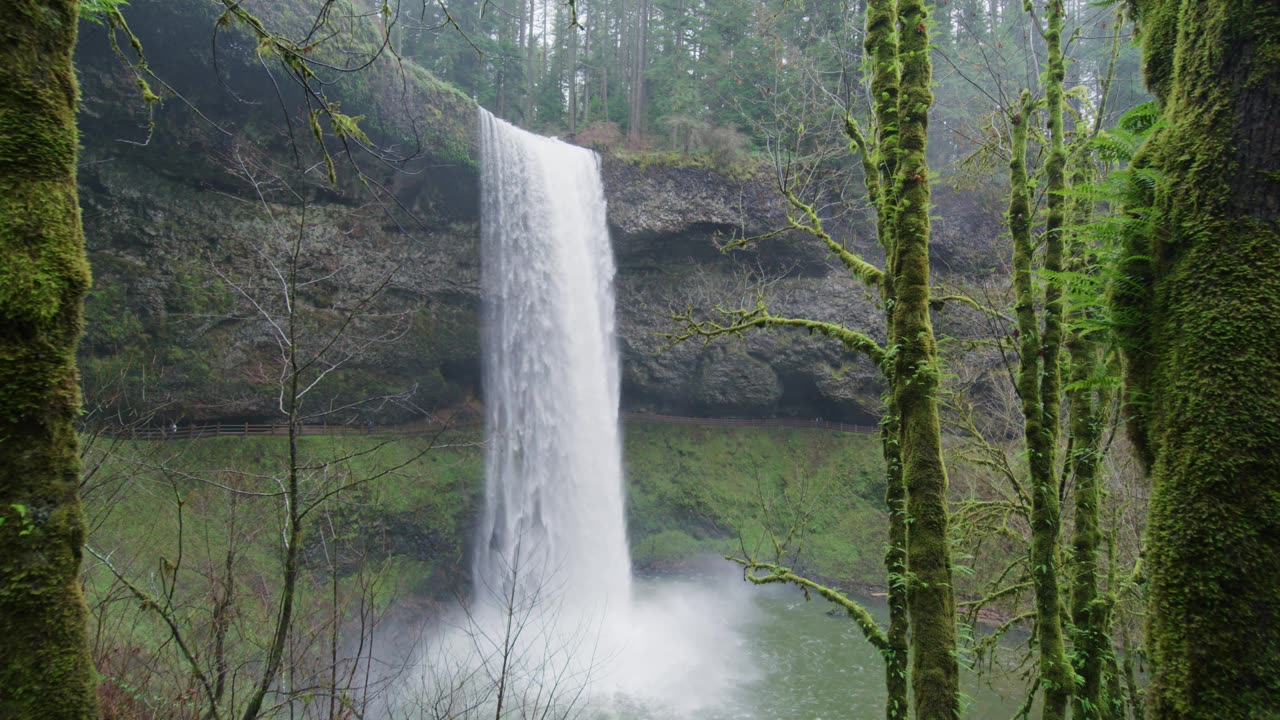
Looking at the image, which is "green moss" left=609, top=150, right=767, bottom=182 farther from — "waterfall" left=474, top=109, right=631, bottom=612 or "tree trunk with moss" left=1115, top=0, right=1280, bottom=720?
"tree trunk with moss" left=1115, top=0, right=1280, bottom=720

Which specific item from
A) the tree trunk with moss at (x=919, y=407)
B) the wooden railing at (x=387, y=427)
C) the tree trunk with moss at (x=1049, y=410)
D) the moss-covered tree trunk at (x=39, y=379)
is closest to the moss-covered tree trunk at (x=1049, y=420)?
the tree trunk with moss at (x=1049, y=410)

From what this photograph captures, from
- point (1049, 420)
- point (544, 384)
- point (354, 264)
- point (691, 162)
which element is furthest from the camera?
point (691, 162)

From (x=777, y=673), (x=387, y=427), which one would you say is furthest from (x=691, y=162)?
(x=777, y=673)

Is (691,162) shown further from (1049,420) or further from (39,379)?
(39,379)

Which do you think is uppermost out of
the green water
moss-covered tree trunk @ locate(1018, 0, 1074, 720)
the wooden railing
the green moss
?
the green moss

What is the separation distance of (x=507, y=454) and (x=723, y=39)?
55.5 feet

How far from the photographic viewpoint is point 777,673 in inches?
495

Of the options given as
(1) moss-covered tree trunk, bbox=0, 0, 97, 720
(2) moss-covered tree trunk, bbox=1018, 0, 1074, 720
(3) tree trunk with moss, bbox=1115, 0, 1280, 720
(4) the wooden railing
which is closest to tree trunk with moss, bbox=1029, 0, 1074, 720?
(2) moss-covered tree trunk, bbox=1018, 0, 1074, 720

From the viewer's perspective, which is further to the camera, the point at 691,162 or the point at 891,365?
the point at 691,162

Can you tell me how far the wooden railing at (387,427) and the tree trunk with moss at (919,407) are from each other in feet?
18.4

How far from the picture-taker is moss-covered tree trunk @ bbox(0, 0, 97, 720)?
61.4 inches

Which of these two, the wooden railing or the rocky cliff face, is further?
the wooden railing

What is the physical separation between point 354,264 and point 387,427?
194 inches

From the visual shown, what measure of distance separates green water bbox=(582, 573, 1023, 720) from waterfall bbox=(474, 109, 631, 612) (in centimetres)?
265
